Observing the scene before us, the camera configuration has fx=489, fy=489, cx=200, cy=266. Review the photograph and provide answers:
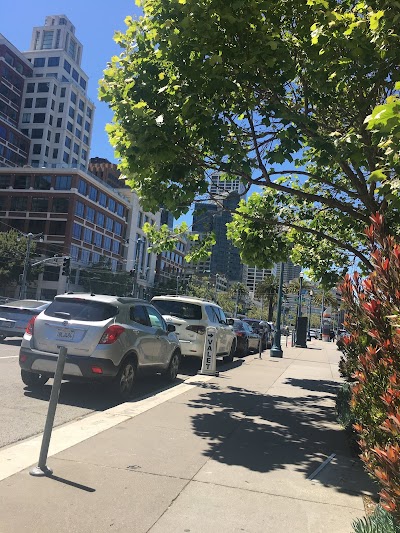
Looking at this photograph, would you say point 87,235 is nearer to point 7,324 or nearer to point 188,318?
point 7,324

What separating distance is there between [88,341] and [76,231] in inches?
2616

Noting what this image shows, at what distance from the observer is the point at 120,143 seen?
7.83 meters

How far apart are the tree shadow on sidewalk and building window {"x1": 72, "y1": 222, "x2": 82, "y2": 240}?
64.0m

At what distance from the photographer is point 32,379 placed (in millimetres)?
8469

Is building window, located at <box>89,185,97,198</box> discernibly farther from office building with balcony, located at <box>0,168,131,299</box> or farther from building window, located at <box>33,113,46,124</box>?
building window, located at <box>33,113,46,124</box>

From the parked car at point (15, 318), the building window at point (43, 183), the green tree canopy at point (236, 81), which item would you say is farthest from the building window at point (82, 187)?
the green tree canopy at point (236, 81)

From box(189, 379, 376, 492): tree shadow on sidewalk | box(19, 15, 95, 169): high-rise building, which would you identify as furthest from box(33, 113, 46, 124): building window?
box(189, 379, 376, 492): tree shadow on sidewalk

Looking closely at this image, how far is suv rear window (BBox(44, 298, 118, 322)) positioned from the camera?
26.6ft

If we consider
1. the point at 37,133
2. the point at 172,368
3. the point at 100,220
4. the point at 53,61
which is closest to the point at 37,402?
the point at 172,368

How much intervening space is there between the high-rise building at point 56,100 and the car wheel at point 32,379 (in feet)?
256

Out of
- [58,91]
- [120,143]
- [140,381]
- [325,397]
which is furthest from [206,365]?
[58,91]

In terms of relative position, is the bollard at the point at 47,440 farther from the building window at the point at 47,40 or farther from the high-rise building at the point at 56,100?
the building window at the point at 47,40

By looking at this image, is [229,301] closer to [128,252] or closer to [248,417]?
[128,252]

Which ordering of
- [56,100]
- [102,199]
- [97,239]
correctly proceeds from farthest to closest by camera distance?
[56,100]
[102,199]
[97,239]
